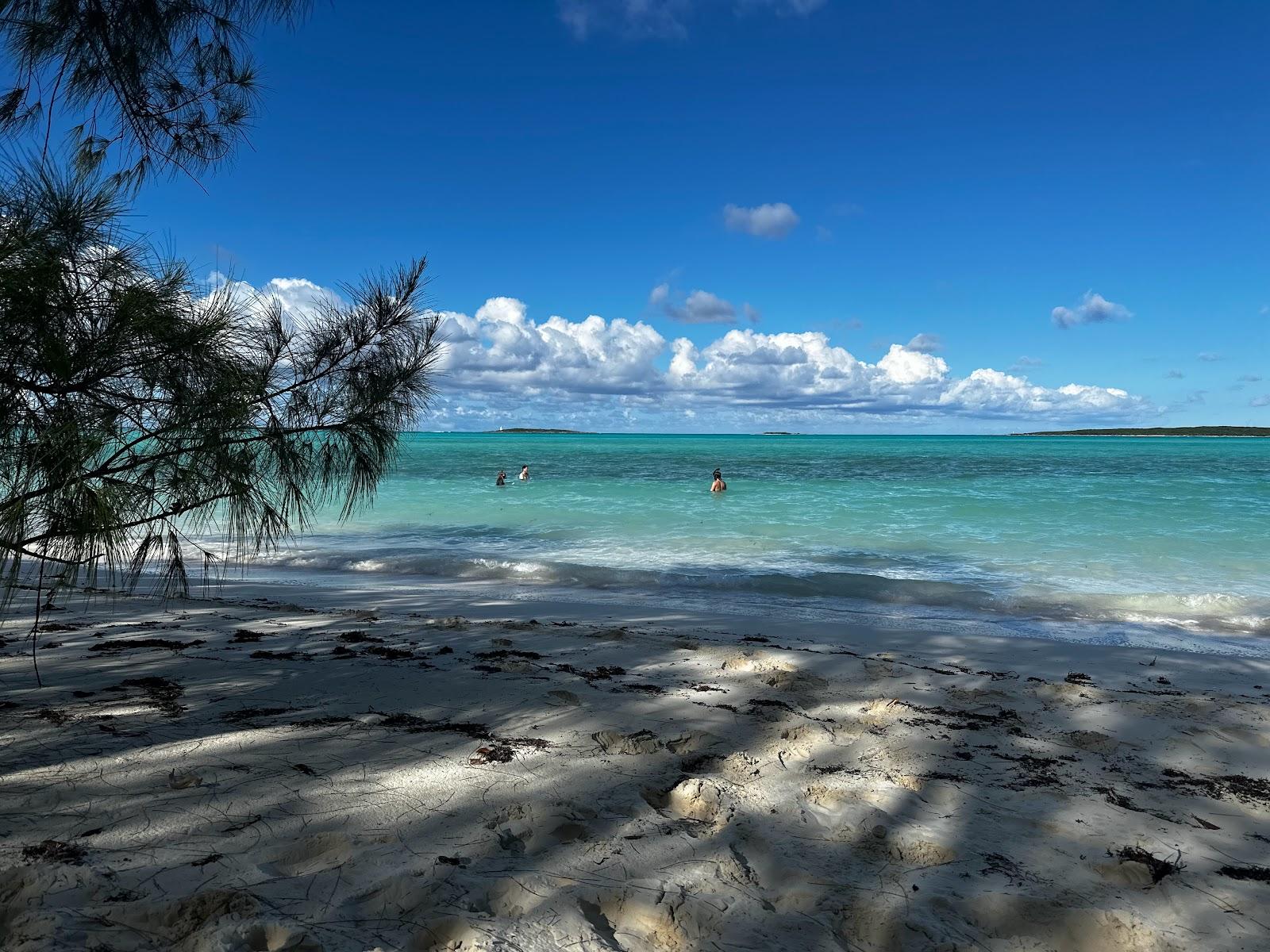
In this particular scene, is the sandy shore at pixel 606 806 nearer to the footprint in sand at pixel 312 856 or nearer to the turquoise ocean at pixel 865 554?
the footprint in sand at pixel 312 856

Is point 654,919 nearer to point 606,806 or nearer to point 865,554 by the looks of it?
point 606,806

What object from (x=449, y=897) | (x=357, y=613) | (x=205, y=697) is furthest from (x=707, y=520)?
(x=449, y=897)

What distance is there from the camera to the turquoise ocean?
7457 mm

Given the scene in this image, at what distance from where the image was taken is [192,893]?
69.4 inches

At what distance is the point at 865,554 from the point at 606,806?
29.7 feet

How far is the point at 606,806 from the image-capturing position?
7.89ft

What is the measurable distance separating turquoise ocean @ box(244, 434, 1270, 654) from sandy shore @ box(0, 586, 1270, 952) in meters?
2.26

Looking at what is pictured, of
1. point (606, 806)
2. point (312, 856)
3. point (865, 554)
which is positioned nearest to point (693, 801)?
point (606, 806)

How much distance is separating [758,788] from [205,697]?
2.72 metres

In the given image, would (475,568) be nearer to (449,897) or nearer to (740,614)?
(740,614)

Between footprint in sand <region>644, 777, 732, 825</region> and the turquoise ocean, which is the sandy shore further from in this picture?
the turquoise ocean

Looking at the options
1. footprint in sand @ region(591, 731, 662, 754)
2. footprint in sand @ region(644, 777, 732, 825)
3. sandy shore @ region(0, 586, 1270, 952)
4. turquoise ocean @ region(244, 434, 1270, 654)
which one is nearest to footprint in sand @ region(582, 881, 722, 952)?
sandy shore @ region(0, 586, 1270, 952)

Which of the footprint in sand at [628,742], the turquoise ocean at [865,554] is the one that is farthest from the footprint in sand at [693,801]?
the turquoise ocean at [865,554]

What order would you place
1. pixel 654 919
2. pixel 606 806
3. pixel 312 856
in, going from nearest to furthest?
pixel 654 919
pixel 312 856
pixel 606 806
